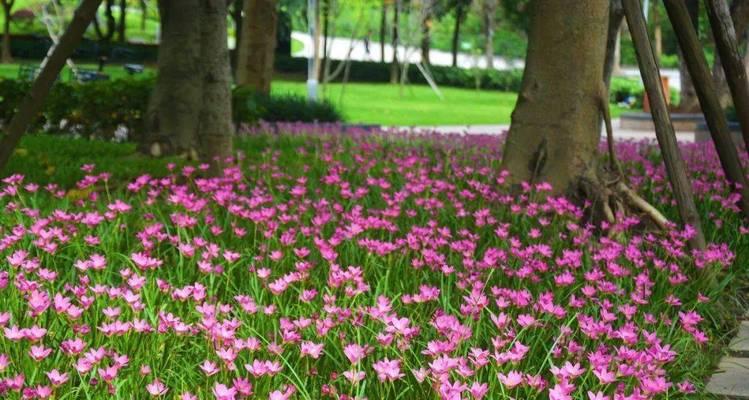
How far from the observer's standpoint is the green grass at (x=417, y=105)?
96.7 ft

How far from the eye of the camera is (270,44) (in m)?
17.0

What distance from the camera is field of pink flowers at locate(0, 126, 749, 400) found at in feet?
10.1

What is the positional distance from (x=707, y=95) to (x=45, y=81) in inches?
169

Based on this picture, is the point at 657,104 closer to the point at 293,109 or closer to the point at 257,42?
the point at 257,42

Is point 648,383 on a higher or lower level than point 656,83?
lower

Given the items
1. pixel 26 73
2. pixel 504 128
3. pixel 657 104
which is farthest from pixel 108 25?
pixel 657 104

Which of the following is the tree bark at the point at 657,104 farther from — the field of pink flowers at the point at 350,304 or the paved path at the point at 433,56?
the paved path at the point at 433,56

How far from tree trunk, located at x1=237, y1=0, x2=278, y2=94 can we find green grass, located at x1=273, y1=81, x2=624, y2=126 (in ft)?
15.8

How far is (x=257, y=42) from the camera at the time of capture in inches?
659

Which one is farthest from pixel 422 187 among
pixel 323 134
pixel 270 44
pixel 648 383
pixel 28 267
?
pixel 270 44

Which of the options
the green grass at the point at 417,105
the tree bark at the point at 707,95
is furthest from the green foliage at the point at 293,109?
the tree bark at the point at 707,95

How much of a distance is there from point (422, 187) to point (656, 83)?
168cm

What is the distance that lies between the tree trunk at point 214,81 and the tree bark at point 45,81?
2593mm

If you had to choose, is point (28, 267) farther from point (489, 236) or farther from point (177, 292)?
point (489, 236)
